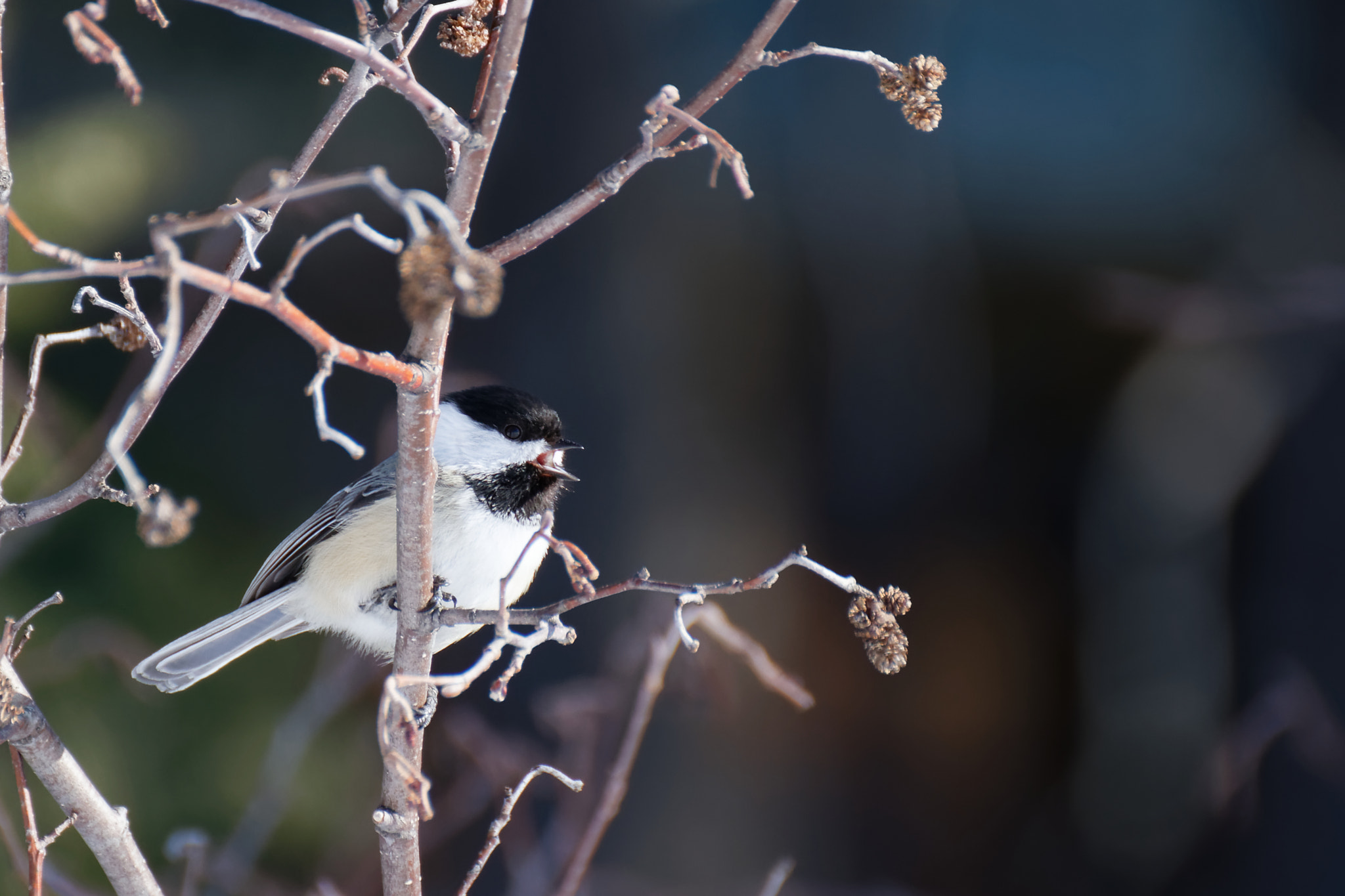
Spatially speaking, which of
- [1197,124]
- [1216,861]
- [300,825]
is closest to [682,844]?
[300,825]

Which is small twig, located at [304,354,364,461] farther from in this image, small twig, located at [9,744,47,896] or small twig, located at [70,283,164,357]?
small twig, located at [9,744,47,896]

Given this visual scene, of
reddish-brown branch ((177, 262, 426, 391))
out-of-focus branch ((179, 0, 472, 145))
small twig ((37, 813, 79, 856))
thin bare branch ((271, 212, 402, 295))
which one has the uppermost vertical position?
out-of-focus branch ((179, 0, 472, 145))

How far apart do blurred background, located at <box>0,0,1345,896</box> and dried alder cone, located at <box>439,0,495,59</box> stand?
1947mm

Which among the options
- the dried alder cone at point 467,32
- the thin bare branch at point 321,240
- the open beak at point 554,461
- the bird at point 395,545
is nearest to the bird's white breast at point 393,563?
the bird at point 395,545

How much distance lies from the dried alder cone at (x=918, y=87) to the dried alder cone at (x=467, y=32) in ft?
1.40

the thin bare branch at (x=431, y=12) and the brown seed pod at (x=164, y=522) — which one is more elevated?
the thin bare branch at (x=431, y=12)

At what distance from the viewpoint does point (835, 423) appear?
131 inches

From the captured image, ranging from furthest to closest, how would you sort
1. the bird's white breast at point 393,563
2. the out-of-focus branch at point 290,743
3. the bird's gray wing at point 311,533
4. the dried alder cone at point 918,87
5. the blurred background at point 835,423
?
the blurred background at point 835,423, the out-of-focus branch at point 290,743, the bird's gray wing at point 311,533, the bird's white breast at point 393,563, the dried alder cone at point 918,87

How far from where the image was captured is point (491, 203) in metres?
3.11

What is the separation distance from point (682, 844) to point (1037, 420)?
1.74 metres

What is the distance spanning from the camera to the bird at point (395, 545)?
6.24ft

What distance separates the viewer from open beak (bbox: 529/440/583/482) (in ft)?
6.77

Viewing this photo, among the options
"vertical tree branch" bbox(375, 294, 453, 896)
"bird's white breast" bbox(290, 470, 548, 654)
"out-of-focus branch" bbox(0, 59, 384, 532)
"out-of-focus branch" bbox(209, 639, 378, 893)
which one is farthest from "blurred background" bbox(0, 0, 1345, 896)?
"out-of-focus branch" bbox(0, 59, 384, 532)

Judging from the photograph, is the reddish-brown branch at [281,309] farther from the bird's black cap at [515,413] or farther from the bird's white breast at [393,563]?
the bird's black cap at [515,413]
